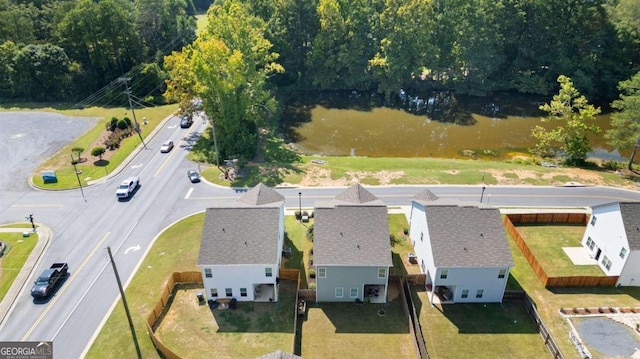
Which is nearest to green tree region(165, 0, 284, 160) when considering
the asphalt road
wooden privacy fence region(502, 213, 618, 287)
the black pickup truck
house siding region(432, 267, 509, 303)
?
the asphalt road

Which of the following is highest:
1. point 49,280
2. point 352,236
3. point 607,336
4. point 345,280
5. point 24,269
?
point 352,236

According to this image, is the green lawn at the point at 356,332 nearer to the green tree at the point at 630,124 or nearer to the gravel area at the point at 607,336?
the gravel area at the point at 607,336

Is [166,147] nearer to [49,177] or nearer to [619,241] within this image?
[49,177]

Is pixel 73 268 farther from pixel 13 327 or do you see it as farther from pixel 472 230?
pixel 472 230

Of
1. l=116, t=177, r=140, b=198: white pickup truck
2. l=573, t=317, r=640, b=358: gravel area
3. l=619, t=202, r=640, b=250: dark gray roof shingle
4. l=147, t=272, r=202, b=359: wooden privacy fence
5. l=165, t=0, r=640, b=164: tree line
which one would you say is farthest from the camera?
l=165, t=0, r=640, b=164: tree line

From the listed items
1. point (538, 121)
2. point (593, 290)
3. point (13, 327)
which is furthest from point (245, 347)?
point (538, 121)

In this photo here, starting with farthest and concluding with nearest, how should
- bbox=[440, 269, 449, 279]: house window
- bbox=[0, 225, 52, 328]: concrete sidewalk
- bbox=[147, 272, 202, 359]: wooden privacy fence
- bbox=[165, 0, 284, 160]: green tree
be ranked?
bbox=[165, 0, 284, 160]: green tree, bbox=[0, 225, 52, 328]: concrete sidewalk, bbox=[440, 269, 449, 279]: house window, bbox=[147, 272, 202, 359]: wooden privacy fence

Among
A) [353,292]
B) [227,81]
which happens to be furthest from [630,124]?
[227,81]

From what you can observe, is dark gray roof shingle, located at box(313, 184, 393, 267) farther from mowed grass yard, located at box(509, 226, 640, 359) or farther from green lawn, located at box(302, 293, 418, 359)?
mowed grass yard, located at box(509, 226, 640, 359)
